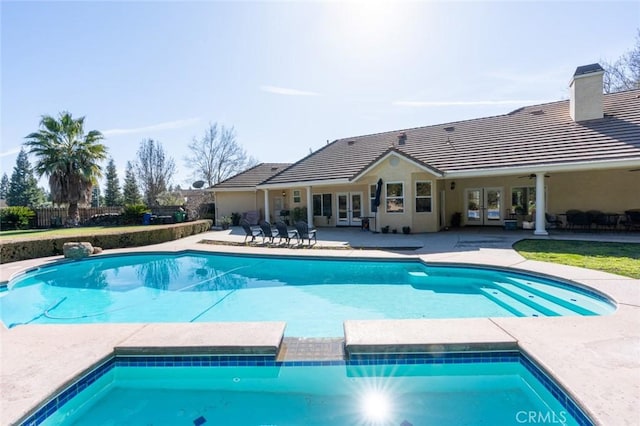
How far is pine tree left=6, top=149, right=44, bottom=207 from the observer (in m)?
52.7

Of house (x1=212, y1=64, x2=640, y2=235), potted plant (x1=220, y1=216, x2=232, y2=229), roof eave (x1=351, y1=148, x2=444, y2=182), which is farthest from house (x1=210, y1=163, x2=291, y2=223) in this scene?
roof eave (x1=351, y1=148, x2=444, y2=182)

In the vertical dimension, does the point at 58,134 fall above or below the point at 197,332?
above

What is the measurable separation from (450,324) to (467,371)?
0.82 m

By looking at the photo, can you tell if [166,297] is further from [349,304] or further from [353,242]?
[353,242]

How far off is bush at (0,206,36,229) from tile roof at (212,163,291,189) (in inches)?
603

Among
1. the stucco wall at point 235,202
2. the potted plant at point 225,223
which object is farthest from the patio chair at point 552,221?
the potted plant at point 225,223

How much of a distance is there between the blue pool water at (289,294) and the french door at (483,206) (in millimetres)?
10508

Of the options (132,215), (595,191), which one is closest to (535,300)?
(595,191)

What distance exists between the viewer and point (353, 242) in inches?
562

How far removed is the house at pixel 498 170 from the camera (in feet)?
45.0

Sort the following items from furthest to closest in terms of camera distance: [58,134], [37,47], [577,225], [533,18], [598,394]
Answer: [58,134] → [577,225] → [533,18] → [37,47] → [598,394]

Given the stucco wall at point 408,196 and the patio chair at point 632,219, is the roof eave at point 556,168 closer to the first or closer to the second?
the stucco wall at point 408,196

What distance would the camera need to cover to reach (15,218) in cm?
2536

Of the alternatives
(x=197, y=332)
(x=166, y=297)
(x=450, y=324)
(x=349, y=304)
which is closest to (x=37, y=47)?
(x=166, y=297)
